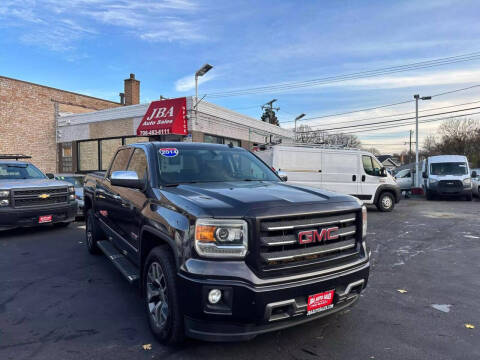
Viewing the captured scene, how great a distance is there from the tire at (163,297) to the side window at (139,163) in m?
1.03

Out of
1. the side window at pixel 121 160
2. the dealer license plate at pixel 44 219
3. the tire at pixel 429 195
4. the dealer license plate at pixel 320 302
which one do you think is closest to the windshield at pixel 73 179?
the dealer license plate at pixel 44 219

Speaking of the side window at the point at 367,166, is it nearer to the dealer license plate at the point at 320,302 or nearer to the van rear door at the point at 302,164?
the van rear door at the point at 302,164

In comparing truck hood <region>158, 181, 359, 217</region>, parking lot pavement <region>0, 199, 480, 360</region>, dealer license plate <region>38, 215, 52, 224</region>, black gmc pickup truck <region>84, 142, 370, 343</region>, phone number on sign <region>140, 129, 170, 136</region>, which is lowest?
parking lot pavement <region>0, 199, 480, 360</region>

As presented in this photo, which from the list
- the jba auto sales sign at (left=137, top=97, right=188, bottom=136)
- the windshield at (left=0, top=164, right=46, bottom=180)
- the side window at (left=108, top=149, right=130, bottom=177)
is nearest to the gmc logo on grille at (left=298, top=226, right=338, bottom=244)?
the side window at (left=108, top=149, right=130, bottom=177)

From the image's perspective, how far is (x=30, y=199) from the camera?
788 centimetres

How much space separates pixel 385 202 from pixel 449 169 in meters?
7.58

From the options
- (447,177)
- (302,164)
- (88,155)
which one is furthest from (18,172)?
(447,177)

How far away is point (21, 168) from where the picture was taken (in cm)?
908

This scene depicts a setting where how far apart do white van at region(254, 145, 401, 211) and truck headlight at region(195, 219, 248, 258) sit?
32.8 feet

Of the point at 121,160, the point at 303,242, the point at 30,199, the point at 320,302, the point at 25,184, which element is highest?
the point at 121,160

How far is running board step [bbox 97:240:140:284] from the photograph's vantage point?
3710 mm

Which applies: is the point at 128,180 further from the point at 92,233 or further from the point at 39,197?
the point at 39,197

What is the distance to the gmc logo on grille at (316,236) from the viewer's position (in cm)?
273

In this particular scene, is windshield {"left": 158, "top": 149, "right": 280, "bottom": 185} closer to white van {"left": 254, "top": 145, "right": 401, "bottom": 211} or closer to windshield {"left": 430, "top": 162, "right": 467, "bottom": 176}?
white van {"left": 254, "top": 145, "right": 401, "bottom": 211}
